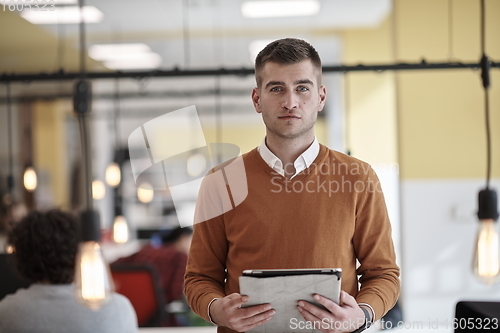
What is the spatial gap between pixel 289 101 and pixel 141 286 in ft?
8.74

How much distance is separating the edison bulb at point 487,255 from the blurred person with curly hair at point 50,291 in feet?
4.02

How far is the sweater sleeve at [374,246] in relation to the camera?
1.48 metres

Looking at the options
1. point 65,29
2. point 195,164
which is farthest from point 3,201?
point 195,164

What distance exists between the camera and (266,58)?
1520 millimetres

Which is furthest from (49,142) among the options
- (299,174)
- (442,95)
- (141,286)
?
(299,174)

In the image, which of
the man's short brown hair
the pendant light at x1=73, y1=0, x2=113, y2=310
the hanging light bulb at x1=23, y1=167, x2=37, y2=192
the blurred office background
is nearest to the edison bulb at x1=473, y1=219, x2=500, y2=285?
the man's short brown hair

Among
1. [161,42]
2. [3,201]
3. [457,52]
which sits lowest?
[3,201]

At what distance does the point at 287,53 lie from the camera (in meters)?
1.49

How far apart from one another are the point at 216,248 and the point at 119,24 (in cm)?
373

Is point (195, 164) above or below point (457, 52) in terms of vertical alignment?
below

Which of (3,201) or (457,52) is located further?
(3,201)

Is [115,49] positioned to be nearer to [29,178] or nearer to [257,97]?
[29,178]

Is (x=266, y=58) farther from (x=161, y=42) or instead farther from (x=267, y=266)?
(x=161, y=42)

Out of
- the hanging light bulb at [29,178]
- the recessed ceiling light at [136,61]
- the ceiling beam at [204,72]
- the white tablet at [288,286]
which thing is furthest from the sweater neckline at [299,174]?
the recessed ceiling light at [136,61]
